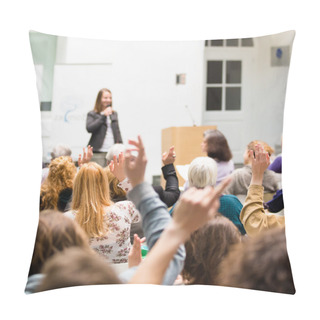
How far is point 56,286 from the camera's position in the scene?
2260 millimetres

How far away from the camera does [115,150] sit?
8.68ft

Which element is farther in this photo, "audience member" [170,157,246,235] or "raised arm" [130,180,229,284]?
"audience member" [170,157,246,235]

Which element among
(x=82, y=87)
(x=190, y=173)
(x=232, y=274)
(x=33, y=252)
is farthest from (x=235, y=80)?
(x=33, y=252)

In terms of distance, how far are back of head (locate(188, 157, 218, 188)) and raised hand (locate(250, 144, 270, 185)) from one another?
194mm

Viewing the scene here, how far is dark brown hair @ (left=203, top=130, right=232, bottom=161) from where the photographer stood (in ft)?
8.63

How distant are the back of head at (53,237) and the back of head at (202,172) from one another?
0.55 meters

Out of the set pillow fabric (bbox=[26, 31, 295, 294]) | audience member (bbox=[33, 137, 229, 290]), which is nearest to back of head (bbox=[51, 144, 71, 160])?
pillow fabric (bbox=[26, 31, 295, 294])

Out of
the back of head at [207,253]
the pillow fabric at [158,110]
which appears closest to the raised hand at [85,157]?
the pillow fabric at [158,110]

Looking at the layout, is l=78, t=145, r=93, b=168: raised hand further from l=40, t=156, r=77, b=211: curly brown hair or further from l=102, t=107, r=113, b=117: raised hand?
l=102, t=107, r=113, b=117: raised hand

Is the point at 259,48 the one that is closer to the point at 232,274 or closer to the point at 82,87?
the point at 82,87

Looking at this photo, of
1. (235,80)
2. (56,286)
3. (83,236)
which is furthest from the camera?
(235,80)

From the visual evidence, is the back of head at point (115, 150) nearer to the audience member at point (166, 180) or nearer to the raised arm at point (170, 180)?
the audience member at point (166, 180)

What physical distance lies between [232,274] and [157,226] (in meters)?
0.36

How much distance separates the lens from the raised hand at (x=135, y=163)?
2516 millimetres
